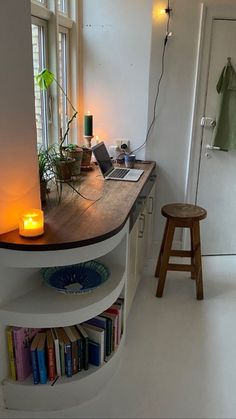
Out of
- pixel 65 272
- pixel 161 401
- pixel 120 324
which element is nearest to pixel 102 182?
pixel 65 272

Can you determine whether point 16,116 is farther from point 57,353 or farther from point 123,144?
point 123,144

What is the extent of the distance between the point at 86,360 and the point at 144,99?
200 centimetres

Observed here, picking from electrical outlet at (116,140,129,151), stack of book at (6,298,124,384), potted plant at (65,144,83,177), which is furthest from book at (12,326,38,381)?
electrical outlet at (116,140,129,151)

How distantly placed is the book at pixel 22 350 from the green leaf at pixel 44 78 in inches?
61.2

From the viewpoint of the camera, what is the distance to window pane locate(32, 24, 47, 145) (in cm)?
246

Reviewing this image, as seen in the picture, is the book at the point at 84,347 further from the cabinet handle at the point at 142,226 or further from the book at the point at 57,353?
the cabinet handle at the point at 142,226

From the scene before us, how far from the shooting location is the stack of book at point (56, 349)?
67.8 inches

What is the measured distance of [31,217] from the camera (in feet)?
5.21

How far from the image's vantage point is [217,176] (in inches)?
125

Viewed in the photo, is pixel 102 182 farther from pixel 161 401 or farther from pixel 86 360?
pixel 161 401

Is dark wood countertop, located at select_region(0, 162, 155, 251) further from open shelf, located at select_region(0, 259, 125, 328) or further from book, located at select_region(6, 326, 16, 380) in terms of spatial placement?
book, located at select_region(6, 326, 16, 380)

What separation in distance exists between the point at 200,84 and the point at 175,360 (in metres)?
2.03

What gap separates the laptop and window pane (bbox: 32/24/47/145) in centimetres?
40

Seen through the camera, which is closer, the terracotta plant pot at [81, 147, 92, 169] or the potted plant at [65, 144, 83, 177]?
the potted plant at [65, 144, 83, 177]
